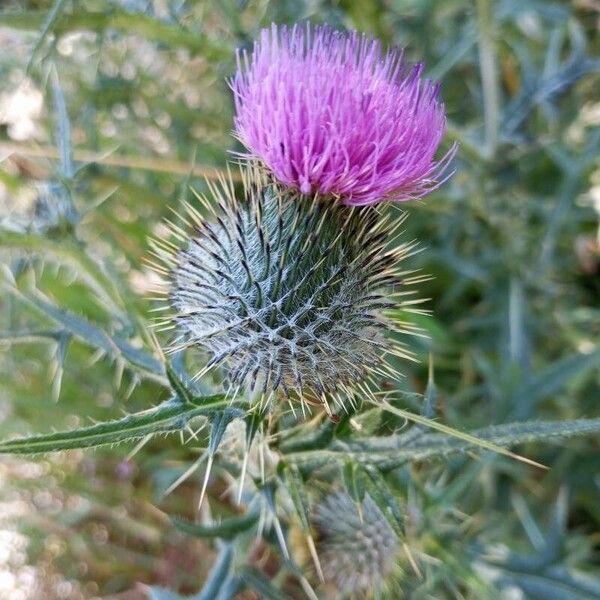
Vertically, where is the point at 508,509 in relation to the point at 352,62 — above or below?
below

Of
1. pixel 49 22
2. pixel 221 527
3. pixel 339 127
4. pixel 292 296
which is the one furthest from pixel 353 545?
pixel 49 22

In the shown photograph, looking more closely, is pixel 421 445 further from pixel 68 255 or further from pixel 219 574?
pixel 68 255

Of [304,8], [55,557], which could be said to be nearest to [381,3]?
[304,8]

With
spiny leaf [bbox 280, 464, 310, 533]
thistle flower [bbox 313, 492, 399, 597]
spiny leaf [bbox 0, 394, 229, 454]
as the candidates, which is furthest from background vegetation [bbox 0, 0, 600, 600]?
spiny leaf [bbox 0, 394, 229, 454]

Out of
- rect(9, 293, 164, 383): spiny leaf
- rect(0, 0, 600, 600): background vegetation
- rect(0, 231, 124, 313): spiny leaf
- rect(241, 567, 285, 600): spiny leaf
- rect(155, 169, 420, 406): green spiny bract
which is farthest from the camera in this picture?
rect(0, 0, 600, 600): background vegetation

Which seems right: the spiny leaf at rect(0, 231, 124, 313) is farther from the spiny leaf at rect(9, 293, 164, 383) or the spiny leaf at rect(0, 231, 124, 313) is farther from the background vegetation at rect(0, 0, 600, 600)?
the spiny leaf at rect(9, 293, 164, 383)

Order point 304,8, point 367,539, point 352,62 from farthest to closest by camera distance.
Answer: point 304,8, point 367,539, point 352,62

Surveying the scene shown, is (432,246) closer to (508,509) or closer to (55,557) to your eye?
(508,509)
